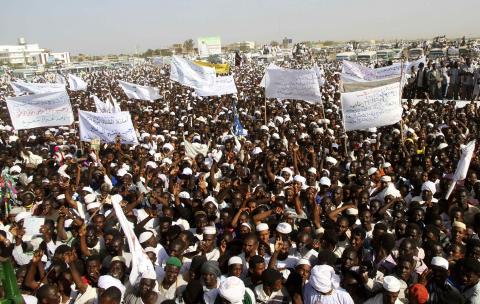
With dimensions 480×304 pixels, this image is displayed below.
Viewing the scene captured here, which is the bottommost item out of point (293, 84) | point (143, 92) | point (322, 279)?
point (322, 279)

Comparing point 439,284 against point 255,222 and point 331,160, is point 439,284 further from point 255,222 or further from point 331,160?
point 331,160

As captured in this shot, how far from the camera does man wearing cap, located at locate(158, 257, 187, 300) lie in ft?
12.7

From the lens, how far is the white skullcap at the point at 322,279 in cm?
331

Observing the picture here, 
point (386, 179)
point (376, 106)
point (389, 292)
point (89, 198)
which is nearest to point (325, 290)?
point (389, 292)

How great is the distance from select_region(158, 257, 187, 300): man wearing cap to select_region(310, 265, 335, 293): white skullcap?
136 centimetres

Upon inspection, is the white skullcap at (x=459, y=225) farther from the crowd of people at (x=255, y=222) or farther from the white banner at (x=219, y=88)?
the white banner at (x=219, y=88)

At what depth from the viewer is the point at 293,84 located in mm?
10156

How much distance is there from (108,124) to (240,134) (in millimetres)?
3348

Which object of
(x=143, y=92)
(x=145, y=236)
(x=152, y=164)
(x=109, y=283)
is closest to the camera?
(x=109, y=283)

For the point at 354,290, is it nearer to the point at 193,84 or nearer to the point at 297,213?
the point at 297,213

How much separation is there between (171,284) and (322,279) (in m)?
1.52

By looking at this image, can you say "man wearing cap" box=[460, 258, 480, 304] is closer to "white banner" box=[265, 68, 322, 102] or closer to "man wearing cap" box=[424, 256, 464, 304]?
"man wearing cap" box=[424, 256, 464, 304]

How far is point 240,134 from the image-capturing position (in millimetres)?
10469

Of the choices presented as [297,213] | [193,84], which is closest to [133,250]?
[297,213]
